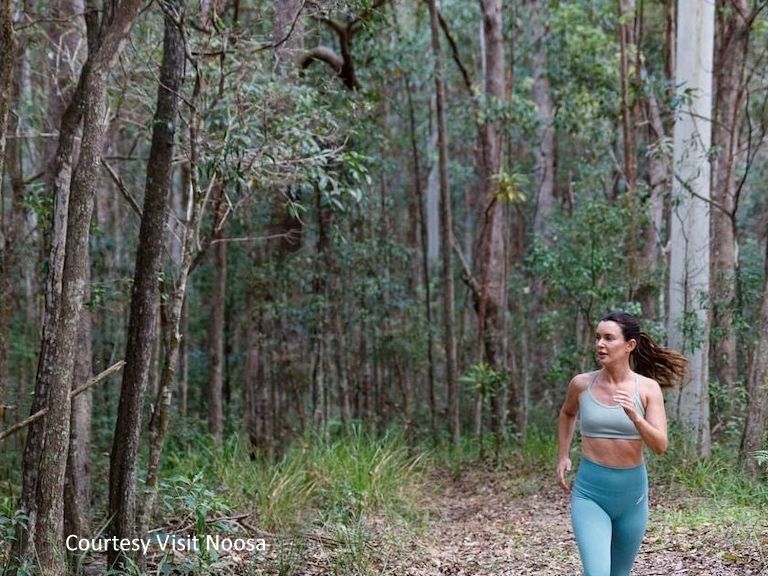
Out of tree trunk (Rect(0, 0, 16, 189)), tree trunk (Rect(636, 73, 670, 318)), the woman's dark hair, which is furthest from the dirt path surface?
tree trunk (Rect(0, 0, 16, 189))

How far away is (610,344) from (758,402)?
4.34 meters

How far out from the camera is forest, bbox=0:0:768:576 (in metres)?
5.55

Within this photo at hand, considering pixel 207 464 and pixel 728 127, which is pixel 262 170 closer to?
pixel 207 464

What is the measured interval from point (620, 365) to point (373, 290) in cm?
1009

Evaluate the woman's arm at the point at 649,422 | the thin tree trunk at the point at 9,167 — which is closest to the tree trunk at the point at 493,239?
Result: the thin tree trunk at the point at 9,167

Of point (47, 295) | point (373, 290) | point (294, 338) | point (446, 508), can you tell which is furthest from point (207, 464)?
point (373, 290)

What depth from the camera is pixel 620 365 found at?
4.28 meters

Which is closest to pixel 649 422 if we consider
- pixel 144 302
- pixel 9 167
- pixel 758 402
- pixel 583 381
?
pixel 583 381

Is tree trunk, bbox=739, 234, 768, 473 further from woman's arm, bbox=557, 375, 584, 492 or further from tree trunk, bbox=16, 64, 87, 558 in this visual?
tree trunk, bbox=16, 64, 87, 558

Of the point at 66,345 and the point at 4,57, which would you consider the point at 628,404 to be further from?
the point at 4,57

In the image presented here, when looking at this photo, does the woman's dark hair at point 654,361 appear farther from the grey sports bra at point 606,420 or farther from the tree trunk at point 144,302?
the tree trunk at point 144,302

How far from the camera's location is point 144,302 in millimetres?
5520

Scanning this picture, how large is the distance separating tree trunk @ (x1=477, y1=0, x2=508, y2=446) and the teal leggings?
770 centimetres

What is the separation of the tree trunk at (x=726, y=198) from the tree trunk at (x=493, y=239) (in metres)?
3.07
